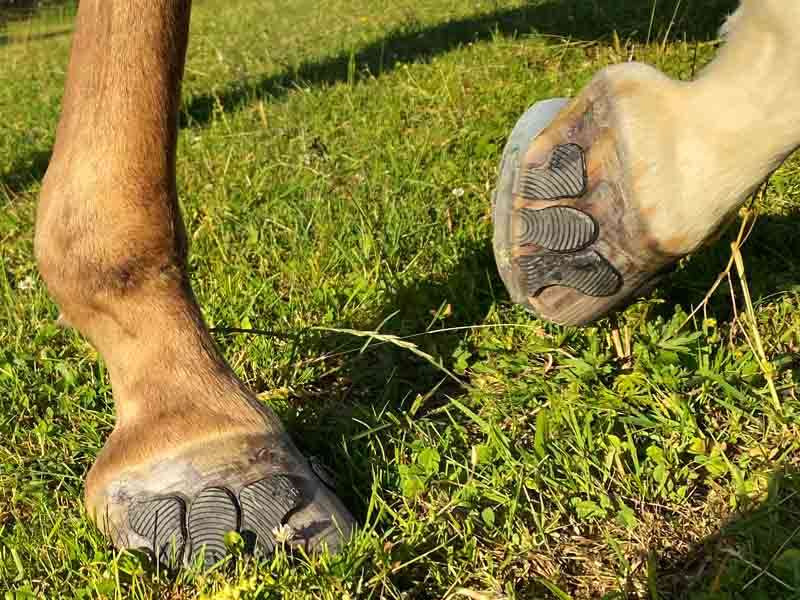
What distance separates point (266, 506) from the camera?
132cm

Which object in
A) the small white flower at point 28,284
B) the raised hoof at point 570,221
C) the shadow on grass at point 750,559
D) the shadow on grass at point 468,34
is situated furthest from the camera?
the shadow on grass at point 468,34

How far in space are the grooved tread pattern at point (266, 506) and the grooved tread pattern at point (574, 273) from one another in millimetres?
582

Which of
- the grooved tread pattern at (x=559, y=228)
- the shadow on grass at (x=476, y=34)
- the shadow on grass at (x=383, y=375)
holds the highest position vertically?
the grooved tread pattern at (x=559, y=228)

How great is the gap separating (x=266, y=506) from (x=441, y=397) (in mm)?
637

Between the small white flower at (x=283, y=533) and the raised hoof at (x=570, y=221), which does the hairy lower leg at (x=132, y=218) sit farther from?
the raised hoof at (x=570, y=221)

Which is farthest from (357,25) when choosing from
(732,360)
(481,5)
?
(732,360)

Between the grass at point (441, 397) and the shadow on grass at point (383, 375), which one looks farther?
the shadow on grass at point (383, 375)

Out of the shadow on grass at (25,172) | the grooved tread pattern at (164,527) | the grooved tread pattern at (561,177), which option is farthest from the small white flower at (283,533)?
the shadow on grass at (25,172)

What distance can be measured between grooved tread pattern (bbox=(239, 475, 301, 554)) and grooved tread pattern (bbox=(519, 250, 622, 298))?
582 millimetres

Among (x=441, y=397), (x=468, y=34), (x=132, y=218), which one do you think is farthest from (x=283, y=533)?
(x=468, y=34)

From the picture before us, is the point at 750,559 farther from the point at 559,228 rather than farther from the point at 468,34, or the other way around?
the point at 468,34

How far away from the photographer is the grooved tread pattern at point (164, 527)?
1326mm

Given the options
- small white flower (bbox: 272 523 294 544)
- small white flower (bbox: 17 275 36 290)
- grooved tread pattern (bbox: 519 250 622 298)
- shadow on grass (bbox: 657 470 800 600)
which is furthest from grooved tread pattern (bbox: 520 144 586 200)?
small white flower (bbox: 17 275 36 290)

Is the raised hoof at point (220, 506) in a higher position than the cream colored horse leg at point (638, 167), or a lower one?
lower
